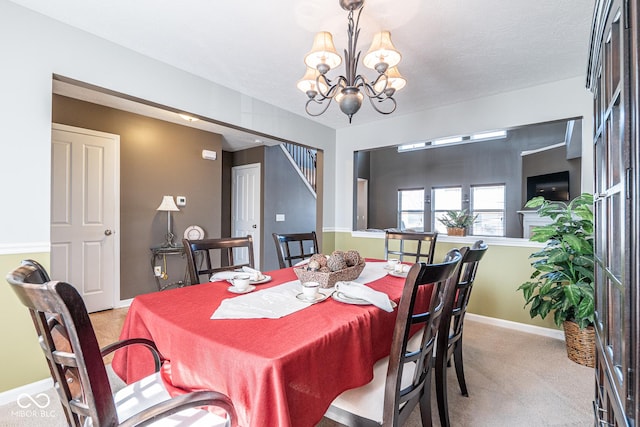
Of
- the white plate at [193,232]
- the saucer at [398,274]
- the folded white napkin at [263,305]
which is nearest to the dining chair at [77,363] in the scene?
the folded white napkin at [263,305]

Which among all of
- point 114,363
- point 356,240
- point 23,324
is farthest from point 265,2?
point 356,240

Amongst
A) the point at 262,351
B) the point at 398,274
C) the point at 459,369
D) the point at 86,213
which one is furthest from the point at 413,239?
the point at 86,213

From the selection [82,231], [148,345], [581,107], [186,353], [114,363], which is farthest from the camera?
[82,231]

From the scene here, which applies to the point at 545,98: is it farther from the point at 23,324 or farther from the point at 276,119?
the point at 23,324

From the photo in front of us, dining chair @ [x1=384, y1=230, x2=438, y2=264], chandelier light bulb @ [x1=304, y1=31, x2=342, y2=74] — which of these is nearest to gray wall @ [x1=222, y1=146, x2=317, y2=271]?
dining chair @ [x1=384, y1=230, x2=438, y2=264]

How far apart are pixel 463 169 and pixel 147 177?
23.0 ft

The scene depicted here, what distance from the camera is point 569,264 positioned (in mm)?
2381

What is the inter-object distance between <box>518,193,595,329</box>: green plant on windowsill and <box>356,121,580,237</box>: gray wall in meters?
4.16

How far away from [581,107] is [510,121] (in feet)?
1.84

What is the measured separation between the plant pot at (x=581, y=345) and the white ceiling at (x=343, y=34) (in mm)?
2185

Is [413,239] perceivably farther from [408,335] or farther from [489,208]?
[489,208]

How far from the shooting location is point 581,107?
9.11 ft

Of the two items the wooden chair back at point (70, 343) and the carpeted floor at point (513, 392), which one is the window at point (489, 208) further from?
the wooden chair back at point (70, 343)

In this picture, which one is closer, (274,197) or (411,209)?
(274,197)
